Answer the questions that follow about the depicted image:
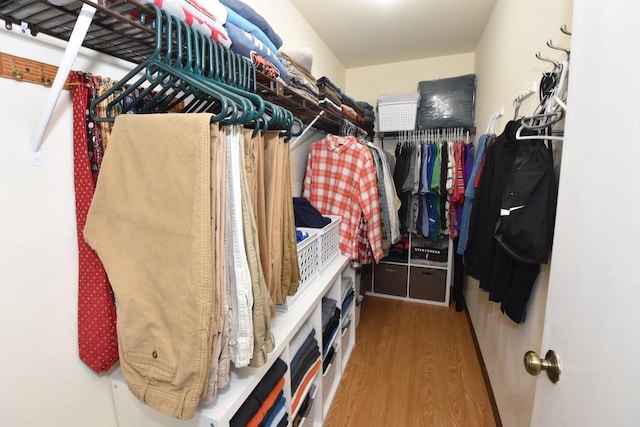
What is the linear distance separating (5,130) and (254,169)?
0.53 metres

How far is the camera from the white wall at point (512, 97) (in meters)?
1.17

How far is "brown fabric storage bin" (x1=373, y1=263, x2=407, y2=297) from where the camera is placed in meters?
3.00

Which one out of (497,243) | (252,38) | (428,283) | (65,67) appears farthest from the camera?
(428,283)

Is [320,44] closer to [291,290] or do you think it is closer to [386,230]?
[386,230]

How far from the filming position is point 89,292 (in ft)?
2.44

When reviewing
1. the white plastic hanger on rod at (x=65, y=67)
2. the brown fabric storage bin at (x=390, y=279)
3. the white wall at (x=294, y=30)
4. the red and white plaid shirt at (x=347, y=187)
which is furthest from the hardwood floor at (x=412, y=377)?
the white wall at (x=294, y=30)

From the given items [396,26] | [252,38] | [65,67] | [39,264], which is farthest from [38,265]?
[396,26]

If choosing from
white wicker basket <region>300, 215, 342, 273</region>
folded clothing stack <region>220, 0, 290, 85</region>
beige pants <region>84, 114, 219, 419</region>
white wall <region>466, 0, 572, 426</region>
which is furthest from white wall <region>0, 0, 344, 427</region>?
white wall <region>466, 0, 572, 426</region>

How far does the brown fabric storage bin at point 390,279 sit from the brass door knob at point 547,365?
230cm

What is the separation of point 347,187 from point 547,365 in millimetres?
1405

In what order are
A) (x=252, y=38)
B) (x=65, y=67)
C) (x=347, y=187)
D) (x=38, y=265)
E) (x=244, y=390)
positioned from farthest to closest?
1. (x=347, y=187)
2. (x=252, y=38)
3. (x=244, y=390)
4. (x=38, y=265)
5. (x=65, y=67)

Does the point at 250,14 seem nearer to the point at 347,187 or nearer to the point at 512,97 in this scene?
the point at 347,187

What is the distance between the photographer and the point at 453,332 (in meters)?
2.46

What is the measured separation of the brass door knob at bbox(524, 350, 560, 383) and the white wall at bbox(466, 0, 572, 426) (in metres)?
0.51
